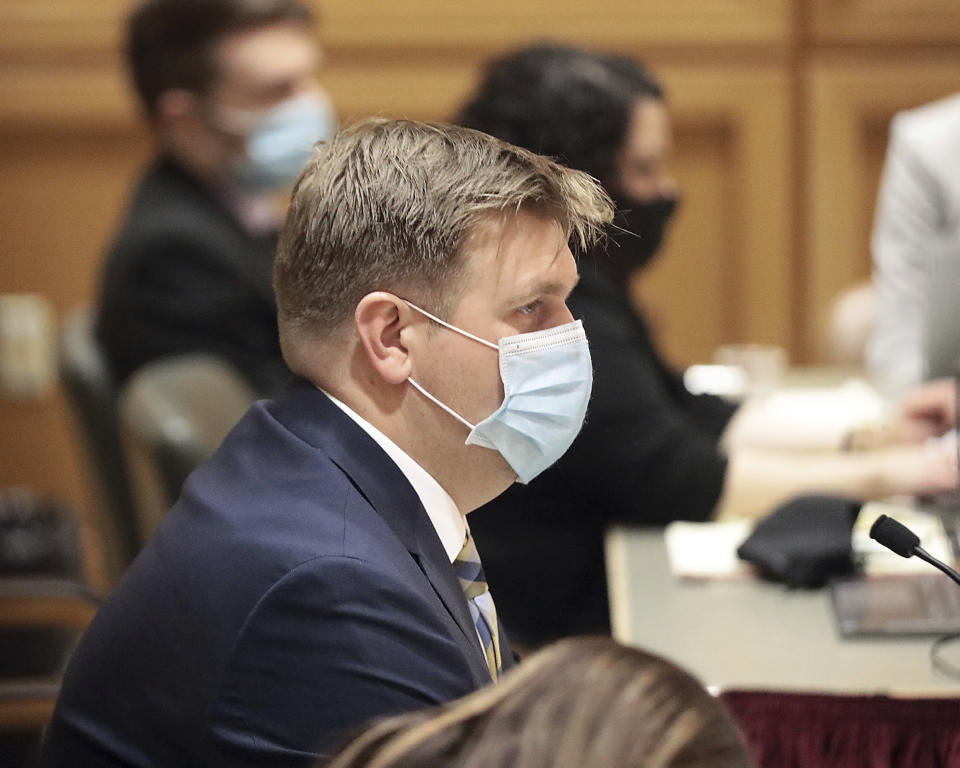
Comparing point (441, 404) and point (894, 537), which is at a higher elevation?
point (441, 404)

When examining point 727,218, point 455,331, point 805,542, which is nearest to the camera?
point 455,331

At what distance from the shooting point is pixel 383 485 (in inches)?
38.0

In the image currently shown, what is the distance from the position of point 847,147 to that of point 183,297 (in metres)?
1.82

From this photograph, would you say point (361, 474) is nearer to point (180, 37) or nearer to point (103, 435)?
point (103, 435)

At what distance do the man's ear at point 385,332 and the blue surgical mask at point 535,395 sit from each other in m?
0.01

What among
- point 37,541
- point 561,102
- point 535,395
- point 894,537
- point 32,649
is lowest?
point 37,541

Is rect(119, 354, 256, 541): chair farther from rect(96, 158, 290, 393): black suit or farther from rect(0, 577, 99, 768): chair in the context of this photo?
rect(96, 158, 290, 393): black suit

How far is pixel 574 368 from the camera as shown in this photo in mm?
1044

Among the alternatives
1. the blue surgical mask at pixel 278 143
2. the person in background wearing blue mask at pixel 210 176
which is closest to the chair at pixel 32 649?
the person in background wearing blue mask at pixel 210 176

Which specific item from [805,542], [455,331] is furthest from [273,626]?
[805,542]

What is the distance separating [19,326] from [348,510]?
282 centimetres

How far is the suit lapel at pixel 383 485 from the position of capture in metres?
0.96

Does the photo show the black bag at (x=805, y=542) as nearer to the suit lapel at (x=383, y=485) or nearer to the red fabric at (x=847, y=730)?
the red fabric at (x=847, y=730)

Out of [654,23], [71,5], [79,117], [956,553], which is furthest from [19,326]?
[956,553]
